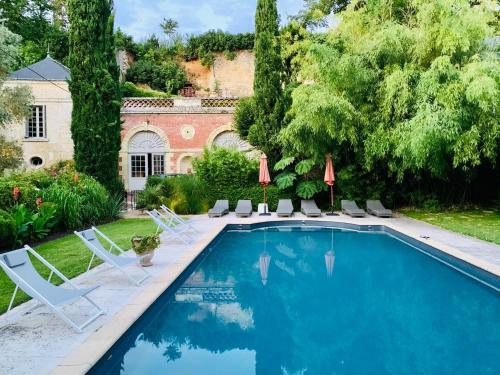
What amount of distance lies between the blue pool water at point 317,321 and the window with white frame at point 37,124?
19085 millimetres

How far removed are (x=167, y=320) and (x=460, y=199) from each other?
1292 cm

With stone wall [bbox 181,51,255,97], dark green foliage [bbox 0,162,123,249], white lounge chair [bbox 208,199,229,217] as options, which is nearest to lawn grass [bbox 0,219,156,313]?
dark green foliage [bbox 0,162,123,249]

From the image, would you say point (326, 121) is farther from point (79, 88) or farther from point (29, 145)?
point (29, 145)

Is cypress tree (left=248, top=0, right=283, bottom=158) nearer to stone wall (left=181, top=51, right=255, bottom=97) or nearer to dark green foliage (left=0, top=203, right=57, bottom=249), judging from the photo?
dark green foliage (left=0, top=203, right=57, bottom=249)

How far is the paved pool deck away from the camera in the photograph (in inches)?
141

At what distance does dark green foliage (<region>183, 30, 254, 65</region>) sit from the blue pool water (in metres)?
31.7

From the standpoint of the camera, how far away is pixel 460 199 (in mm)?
15148

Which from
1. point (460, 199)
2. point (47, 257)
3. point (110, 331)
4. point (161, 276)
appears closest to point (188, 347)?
point (110, 331)

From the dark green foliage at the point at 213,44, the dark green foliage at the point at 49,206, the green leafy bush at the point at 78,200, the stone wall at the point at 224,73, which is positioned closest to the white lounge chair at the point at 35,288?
the dark green foliage at the point at 49,206

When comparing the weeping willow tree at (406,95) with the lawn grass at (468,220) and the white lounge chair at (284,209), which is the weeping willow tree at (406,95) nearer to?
the lawn grass at (468,220)

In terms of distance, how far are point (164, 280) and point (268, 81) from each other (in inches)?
450

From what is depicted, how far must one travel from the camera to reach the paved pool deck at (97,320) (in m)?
3.58

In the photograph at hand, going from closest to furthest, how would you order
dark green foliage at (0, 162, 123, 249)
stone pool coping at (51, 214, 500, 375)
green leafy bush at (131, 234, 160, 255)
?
stone pool coping at (51, 214, 500, 375), green leafy bush at (131, 234, 160, 255), dark green foliage at (0, 162, 123, 249)

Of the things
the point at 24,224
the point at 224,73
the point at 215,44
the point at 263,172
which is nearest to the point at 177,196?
the point at 263,172
